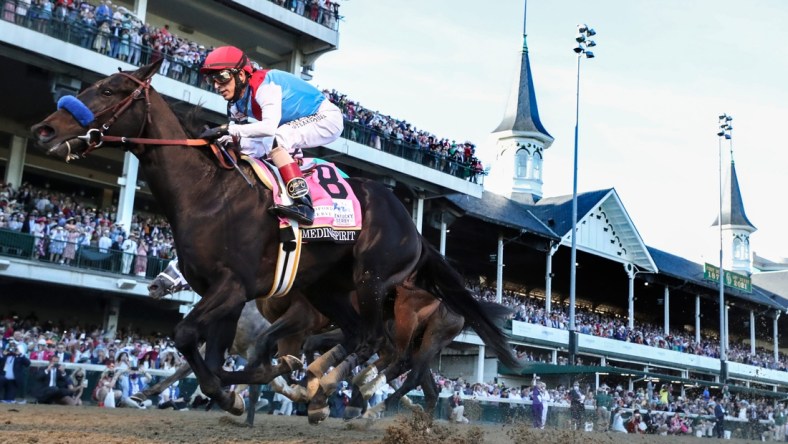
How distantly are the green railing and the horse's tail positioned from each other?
11265 mm

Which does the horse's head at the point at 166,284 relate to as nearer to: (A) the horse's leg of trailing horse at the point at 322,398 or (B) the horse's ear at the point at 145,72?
(A) the horse's leg of trailing horse at the point at 322,398

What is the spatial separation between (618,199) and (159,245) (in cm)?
2470

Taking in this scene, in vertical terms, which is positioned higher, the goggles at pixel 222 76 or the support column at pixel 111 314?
the goggles at pixel 222 76

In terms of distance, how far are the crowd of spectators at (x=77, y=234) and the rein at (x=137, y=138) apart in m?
11.7

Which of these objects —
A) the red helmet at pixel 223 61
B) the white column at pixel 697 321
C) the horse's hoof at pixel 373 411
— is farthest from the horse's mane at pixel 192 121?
the white column at pixel 697 321

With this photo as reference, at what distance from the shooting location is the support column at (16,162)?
20703 mm

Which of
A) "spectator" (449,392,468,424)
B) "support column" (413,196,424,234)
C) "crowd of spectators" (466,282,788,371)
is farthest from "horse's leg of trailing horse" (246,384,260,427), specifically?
"crowd of spectators" (466,282,788,371)

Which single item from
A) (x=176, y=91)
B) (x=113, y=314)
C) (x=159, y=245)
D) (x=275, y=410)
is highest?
(x=176, y=91)

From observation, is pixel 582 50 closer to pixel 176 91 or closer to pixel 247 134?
pixel 176 91

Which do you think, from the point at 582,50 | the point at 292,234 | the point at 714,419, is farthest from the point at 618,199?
the point at 292,234

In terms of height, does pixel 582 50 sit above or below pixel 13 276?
above

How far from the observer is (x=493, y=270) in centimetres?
3709

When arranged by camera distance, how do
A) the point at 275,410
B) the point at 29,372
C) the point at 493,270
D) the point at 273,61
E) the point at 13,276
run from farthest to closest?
the point at 493,270, the point at 273,61, the point at 13,276, the point at 275,410, the point at 29,372

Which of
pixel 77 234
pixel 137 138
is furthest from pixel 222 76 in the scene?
pixel 77 234
